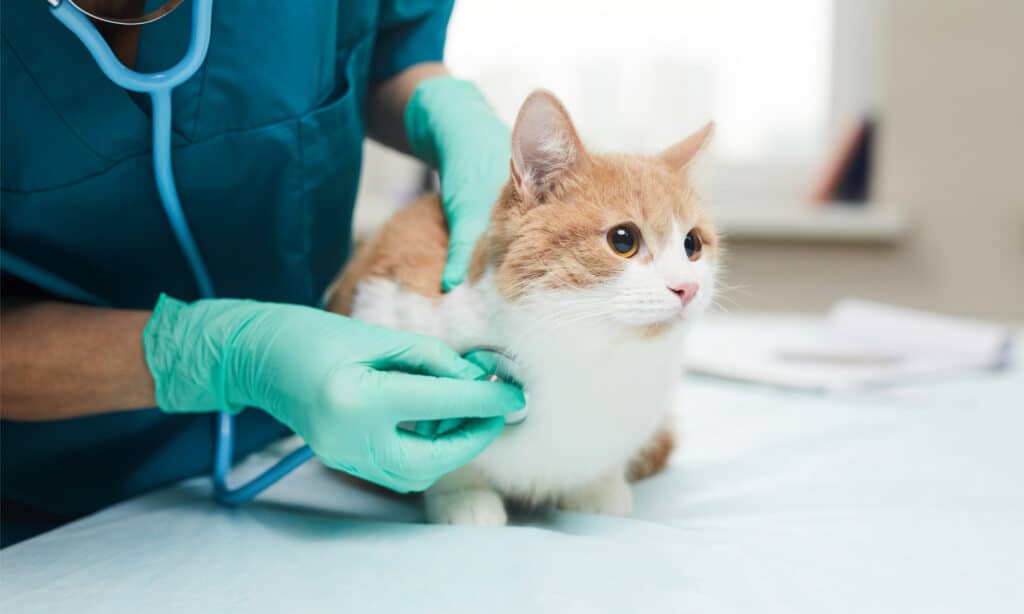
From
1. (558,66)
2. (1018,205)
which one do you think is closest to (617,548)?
(558,66)

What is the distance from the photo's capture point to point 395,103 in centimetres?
115

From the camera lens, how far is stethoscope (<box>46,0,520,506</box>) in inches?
27.6

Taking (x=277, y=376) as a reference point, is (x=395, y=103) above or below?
above

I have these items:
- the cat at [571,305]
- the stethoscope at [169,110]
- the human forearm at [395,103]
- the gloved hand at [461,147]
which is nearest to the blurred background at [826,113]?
the human forearm at [395,103]

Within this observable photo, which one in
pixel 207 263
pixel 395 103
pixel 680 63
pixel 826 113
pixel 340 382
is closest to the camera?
pixel 340 382

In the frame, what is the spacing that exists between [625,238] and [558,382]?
0.49 feet

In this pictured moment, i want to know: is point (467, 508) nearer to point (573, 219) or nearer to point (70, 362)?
point (573, 219)

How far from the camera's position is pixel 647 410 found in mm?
826

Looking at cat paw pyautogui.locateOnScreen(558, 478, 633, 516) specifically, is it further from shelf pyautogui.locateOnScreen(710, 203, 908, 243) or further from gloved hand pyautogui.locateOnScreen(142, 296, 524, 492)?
shelf pyautogui.locateOnScreen(710, 203, 908, 243)

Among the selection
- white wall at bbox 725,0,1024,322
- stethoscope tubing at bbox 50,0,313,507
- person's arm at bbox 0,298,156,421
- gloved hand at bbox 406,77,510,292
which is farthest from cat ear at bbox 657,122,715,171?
white wall at bbox 725,0,1024,322

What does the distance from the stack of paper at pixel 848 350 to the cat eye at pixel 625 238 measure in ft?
2.66

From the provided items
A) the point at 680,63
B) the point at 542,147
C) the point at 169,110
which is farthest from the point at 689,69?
the point at 169,110

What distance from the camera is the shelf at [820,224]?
9.03 feet

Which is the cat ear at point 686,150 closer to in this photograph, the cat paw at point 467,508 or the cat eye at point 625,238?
the cat eye at point 625,238
